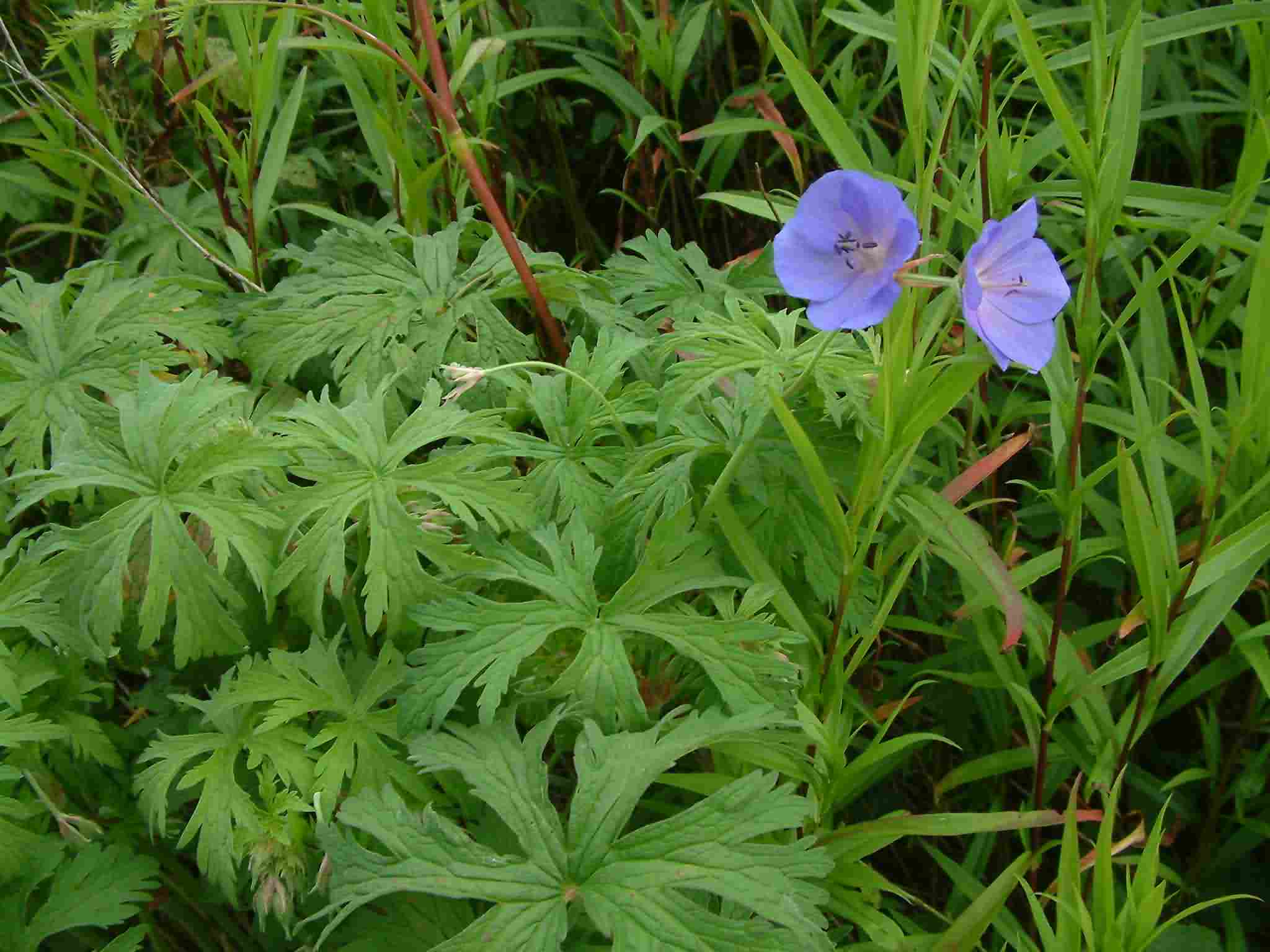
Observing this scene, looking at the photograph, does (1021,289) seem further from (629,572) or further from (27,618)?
(27,618)

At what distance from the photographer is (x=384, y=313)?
5.32 ft

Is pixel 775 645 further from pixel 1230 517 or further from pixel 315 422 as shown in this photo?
pixel 1230 517

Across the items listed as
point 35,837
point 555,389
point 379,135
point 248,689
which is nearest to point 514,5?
point 379,135

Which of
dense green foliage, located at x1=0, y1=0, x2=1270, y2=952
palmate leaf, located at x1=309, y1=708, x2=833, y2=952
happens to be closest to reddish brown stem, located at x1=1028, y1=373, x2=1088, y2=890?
dense green foliage, located at x1=0, y1=0, x2=1270, y2=952

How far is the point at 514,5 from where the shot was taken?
7.45 feet

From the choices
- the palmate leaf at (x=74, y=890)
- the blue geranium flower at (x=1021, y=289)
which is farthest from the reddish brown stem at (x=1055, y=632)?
the palmate leaf at (x=74, y=890)

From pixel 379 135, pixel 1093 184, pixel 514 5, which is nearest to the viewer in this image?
pixel 1093 184

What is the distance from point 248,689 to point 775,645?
1.93ft

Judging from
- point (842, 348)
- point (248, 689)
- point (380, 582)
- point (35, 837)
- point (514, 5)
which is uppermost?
point (514, 5)

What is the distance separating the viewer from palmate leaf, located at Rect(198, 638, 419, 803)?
120 centimetres

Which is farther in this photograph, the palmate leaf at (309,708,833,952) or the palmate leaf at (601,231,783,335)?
the palmate leaf at (601,231,783,335)

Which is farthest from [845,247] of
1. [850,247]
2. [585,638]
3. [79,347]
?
[79,347]

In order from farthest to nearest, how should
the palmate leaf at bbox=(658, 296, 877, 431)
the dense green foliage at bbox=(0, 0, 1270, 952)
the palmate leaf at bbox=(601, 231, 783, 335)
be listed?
the palmate leaf at bbox=(601, 231, 783, 335) < the palmate leaf at bbox=(658, 296, 877, 431) < the dense green foliage at bbox=(0, 0, 1270, 952)

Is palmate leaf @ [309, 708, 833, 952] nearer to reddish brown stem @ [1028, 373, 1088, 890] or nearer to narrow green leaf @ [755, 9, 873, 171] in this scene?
reddish brown stem @ [1028, 373, 1088, 890]
